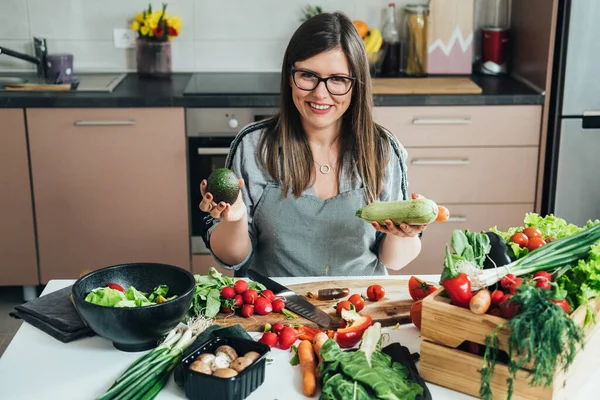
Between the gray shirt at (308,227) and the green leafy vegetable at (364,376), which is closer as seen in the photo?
the green leafy vegetable at (364,376)

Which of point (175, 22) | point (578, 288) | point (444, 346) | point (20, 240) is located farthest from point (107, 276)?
point (175, 22)

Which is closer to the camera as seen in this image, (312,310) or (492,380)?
(492,380)

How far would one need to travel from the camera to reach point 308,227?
221 centimetres

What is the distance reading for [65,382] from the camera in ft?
4.81

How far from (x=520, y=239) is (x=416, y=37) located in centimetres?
228

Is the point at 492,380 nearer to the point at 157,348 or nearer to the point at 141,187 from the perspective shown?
the point at 157,348

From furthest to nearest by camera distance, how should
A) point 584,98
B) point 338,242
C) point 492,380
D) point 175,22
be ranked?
point 175,22, point 584,98, point 338,242, point 492,380

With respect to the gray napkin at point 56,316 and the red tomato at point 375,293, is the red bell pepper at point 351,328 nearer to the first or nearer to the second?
the red tomato at point 375,293

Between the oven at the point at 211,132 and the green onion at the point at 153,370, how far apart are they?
177cm

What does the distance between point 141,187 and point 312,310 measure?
70.8 inches

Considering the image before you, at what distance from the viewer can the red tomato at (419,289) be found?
5.78 ft

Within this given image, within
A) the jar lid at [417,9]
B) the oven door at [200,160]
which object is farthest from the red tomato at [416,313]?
the jar lid at [417,9]

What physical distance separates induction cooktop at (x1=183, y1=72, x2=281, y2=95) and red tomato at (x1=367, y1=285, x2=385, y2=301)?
64.5 inches

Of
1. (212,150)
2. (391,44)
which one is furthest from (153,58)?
(391,44)
